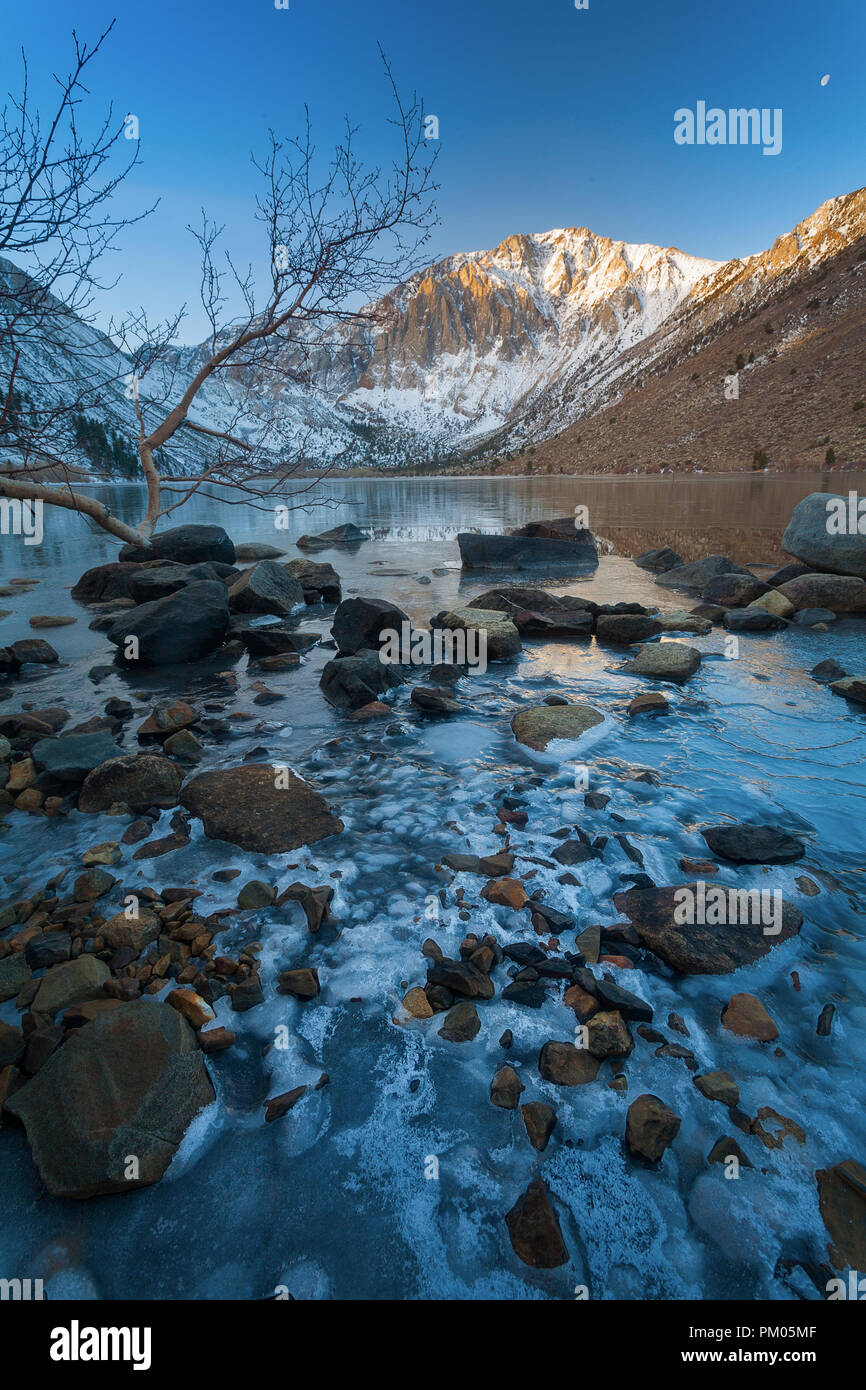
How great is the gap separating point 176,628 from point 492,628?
5.40 meters

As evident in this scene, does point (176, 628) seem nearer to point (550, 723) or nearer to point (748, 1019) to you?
point (550, 723)

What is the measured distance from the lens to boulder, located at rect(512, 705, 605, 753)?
22.0 ft

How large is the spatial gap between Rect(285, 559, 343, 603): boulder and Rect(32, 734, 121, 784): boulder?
942 centimetres

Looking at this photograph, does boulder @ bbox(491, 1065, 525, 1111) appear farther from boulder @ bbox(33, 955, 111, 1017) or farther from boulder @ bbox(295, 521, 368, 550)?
boulder @ bbox(295, 521, 368, 550)

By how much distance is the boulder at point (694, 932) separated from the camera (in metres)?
3.51

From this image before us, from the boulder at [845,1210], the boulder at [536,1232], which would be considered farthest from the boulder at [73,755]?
the boulder at [845,1210]

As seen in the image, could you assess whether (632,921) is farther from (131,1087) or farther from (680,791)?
(131,1087)

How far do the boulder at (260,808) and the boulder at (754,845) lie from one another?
3.07 m

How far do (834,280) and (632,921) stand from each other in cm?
15652

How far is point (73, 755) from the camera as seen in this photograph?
19.4ft

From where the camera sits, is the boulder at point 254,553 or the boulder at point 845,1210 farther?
the boulder at point 254,553

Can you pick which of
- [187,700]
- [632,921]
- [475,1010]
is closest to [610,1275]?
[475,1010]

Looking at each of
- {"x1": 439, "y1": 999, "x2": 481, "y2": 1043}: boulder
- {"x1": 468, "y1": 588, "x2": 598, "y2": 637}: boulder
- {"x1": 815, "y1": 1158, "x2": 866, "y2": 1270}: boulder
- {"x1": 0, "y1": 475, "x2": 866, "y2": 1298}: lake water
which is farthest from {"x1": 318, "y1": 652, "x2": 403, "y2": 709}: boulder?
{"x1": 815, "y1": 1158, "x2": 866, "y2": 1270}: boulder

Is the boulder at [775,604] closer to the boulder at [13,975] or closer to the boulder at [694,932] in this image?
the boulder at [694,932]
